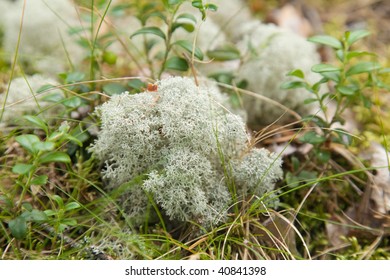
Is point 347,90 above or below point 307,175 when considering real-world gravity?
above

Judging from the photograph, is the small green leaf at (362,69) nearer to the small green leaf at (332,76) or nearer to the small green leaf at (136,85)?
the small green leaf at (332,76)

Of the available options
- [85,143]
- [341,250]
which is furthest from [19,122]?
[341,250]

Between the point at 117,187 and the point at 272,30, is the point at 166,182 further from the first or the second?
the point at 272,30

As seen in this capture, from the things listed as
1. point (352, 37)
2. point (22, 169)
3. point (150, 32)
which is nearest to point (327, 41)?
point (352, 37)

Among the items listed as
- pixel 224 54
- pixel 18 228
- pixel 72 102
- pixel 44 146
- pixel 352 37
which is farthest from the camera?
pixel 224 54

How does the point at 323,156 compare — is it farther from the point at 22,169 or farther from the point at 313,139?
the point at 22,169
